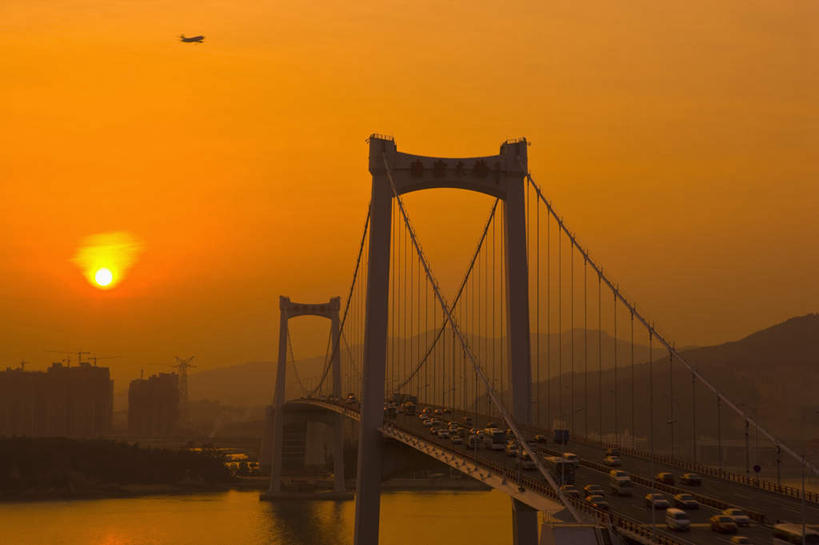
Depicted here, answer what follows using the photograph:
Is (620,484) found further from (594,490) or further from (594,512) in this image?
(594,512)

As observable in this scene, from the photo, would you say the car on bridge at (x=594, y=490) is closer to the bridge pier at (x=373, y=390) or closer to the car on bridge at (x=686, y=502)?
the car on bridge at (x=686, y=502)

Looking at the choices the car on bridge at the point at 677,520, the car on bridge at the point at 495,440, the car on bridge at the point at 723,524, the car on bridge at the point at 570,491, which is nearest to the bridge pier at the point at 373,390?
the car on bridge at the point at 495,440

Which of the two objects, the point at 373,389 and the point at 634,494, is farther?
the point at 373,389

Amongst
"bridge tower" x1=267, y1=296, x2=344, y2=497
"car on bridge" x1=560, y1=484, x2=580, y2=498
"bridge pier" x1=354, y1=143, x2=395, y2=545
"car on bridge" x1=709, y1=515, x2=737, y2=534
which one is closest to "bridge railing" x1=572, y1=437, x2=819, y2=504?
"car on bridge" x1=560, y1=484, x2=580, y2=498

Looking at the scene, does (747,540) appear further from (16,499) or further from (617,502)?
(16,499)

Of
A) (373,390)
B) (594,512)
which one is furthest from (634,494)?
(373,390)

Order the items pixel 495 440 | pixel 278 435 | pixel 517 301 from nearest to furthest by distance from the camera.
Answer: pixel 495 440, pixel 517 301, pixel 278 435

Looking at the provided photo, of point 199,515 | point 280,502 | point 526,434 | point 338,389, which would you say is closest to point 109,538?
point 199,515
